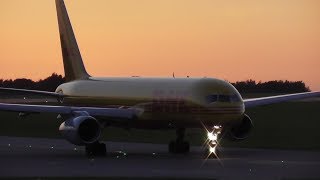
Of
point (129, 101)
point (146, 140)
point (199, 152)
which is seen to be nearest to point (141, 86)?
point (129, 101)

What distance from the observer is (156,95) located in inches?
1779

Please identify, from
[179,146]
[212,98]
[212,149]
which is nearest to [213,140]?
[212,149]

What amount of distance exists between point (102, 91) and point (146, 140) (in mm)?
7904

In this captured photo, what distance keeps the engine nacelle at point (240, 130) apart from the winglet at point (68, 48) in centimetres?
1234

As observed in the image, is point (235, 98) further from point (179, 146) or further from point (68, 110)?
point (68, 110)

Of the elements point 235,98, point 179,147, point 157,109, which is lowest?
point 179,147

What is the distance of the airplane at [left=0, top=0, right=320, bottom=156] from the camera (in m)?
42.1

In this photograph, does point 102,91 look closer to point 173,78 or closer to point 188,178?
point 173,78

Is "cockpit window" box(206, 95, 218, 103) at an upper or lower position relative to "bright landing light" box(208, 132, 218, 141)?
upper

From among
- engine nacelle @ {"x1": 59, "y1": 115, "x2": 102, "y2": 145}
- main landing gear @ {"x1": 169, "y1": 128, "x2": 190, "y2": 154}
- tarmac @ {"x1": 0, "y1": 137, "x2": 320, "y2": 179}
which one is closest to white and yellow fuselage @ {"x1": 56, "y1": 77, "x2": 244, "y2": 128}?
main landing gear @ {"x1": 169, "y1": 128, "x2": 190, "y2": 154}

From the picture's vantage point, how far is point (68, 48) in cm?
5506

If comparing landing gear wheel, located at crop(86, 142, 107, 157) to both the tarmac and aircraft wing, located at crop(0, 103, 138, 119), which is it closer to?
the tarmac

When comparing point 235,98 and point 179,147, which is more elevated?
point 235,98

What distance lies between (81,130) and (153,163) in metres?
5.69
